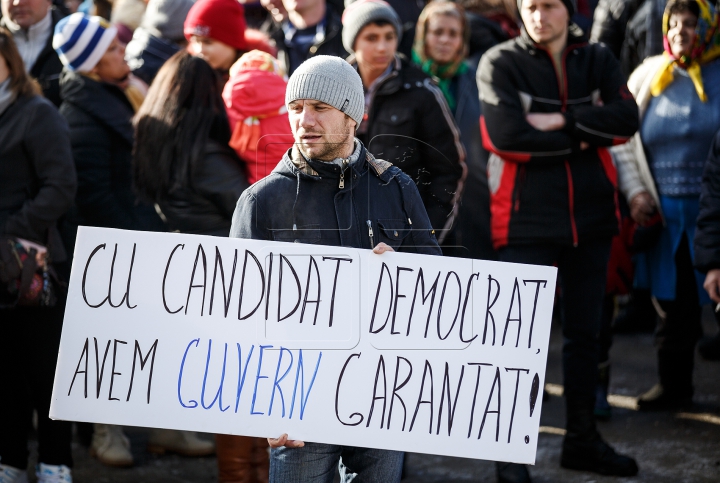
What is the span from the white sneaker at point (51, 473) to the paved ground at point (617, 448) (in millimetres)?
307

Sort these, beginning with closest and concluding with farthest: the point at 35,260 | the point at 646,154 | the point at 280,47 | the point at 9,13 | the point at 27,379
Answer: the point at 35,260
the point at 27,379
the point at 646,154
the point at 9,13
the point at 280,47

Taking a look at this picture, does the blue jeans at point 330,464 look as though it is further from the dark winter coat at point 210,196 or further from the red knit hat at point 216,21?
the red knit hat at point 216,21

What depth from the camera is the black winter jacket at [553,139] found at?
14.5 ft

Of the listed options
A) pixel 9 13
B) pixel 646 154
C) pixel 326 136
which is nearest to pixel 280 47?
pixel 9 13

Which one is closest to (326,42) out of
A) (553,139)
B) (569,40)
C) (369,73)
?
(369,73)

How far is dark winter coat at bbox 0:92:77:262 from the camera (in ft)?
13.8

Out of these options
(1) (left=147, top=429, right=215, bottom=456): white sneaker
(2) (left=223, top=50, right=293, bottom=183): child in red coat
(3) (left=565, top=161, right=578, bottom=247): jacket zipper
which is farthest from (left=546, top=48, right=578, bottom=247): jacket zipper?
(1) (left=147, top=429, right=215, bottom=456): white sneaker

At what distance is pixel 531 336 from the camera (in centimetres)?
290

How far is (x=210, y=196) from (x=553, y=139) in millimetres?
1605

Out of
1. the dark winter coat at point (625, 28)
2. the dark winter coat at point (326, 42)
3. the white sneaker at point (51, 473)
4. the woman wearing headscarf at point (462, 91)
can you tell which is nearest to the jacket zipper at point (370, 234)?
the white sneaker at point (51, 473)

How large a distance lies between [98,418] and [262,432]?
50 centimetres

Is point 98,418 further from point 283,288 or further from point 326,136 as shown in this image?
point 326,136

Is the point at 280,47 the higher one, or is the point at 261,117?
the point at 280,47

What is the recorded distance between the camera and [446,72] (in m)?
5.62
